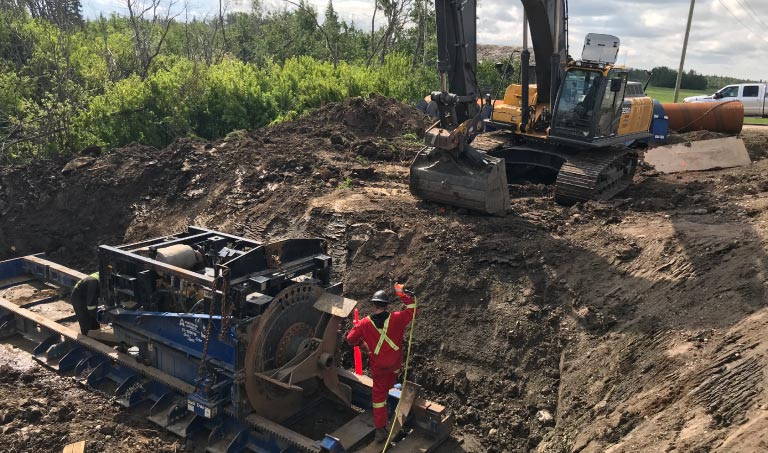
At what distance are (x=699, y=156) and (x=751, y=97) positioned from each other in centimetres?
1530

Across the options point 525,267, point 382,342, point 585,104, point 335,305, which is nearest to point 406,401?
point 382,342

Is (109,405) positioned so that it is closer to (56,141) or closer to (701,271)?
(701,271)

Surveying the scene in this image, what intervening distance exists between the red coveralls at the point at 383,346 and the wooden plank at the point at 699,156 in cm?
954

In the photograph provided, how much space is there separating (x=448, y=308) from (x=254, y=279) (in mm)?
2838

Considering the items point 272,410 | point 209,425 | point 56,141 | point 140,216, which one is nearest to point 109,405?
point 209,425

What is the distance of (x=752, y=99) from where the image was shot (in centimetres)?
2547

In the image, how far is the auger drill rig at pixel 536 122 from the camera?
9.46m

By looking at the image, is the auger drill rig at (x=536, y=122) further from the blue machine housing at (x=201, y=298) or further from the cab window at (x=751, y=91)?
the cab window at (x=751, y=91)

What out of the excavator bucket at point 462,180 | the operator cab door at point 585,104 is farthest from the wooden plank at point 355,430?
the operator cab door at point 585,104

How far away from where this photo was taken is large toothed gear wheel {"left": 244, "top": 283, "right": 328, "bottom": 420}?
570cm

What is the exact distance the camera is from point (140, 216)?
11633 mm

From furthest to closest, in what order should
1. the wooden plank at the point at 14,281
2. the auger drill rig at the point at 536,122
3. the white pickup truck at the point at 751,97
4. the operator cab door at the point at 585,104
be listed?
the white pickup truck at the point at 751,97
the operator cab door at the point at 585,104
the auger drill rig at the point at 536,122
the wooden plank at the point at 14,281

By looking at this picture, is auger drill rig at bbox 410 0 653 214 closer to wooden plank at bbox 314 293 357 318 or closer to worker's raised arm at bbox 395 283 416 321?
worker's raised arm at bbox 395 283 416 321

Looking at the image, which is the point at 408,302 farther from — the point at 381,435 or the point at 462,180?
the point at 462,180
